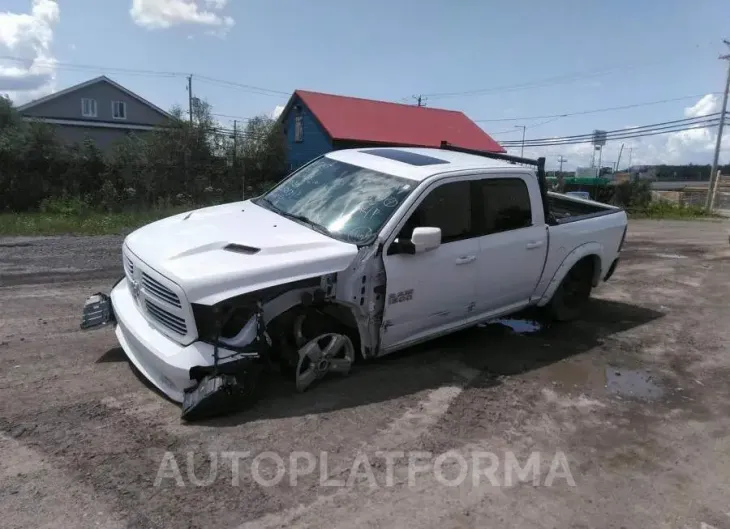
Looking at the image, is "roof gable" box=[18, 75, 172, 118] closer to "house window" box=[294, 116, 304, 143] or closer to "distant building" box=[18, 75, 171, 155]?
"distant building" box=[18, 75, 171, 155]

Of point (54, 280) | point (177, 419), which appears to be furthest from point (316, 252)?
point (54, 280)

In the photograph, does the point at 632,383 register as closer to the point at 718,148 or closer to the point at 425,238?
the point at 425,238

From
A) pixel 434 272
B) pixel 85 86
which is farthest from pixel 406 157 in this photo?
pixel 85 86

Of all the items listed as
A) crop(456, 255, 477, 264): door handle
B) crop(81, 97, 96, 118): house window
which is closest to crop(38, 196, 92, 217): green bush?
A: crop(456, 255, 477, 264): door handle

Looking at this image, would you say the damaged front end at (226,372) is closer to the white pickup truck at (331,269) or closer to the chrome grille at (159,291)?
the white pickup truck at (331,269)

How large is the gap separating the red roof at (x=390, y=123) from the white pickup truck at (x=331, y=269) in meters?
26.9

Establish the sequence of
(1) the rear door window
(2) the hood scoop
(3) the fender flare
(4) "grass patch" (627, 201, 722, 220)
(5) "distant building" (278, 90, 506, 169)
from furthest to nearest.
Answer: (4) "grass patch" (627, 201, 722, 220), (5) "distant building" (278, 90, 506, 169), (3) the fender flare, (1) the rear door window, (2) the hood scoop

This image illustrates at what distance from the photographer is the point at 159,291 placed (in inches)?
153

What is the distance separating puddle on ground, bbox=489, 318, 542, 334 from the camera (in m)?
6.40

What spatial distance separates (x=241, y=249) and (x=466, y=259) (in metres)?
2.02

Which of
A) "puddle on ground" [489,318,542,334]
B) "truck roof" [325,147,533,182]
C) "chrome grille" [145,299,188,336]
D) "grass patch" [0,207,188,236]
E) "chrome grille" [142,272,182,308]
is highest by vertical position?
"truck roof" [325,147,533,182]

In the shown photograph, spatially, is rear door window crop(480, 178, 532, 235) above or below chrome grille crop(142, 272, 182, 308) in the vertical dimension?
above

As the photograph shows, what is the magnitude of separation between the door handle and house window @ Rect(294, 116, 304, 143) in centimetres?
3079

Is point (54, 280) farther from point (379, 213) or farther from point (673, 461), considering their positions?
point (673, 461)
